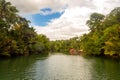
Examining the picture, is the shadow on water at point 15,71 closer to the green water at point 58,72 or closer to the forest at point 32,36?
the green water at point 58,72

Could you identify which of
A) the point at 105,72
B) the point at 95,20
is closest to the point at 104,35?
the point at 95,20

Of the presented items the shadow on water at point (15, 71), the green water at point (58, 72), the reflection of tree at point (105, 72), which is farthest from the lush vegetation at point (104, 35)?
the shadow on water at point (15, 71)

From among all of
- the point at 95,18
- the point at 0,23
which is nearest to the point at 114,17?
the point at 95,18

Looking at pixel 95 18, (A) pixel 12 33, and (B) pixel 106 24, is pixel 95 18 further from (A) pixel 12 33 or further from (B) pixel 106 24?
(A) pixel 12 33

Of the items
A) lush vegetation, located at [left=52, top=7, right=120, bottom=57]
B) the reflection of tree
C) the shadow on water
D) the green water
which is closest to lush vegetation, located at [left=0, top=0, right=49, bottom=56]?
the shadow on water

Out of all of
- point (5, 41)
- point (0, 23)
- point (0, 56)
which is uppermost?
point (0, 23)

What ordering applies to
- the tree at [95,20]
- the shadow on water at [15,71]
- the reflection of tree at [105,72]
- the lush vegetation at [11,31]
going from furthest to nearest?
the tree at [95,20] < the lush vegetation at [11,31] < the reflection of tree at [105,72] < the shadow on water at [15,71]

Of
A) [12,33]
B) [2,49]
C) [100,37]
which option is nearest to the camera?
[2,49]

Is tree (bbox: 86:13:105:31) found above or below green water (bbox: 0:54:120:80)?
above

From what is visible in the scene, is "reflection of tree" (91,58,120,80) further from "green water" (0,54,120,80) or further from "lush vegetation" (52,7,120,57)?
"lush vegetation" (52,7,120,57)

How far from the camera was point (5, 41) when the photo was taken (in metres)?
77.4

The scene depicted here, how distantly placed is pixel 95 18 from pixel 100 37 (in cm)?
1558

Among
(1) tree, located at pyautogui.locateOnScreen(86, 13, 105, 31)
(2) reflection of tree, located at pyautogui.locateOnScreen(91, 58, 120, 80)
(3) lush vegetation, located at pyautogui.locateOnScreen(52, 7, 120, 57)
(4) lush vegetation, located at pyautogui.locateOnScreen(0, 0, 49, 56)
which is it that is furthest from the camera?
(1) tree, located at pyautogui.locateOnScreen(86, 13, 105, 31)

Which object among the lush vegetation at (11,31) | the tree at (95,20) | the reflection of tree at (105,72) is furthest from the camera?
the tree at (95,20)
